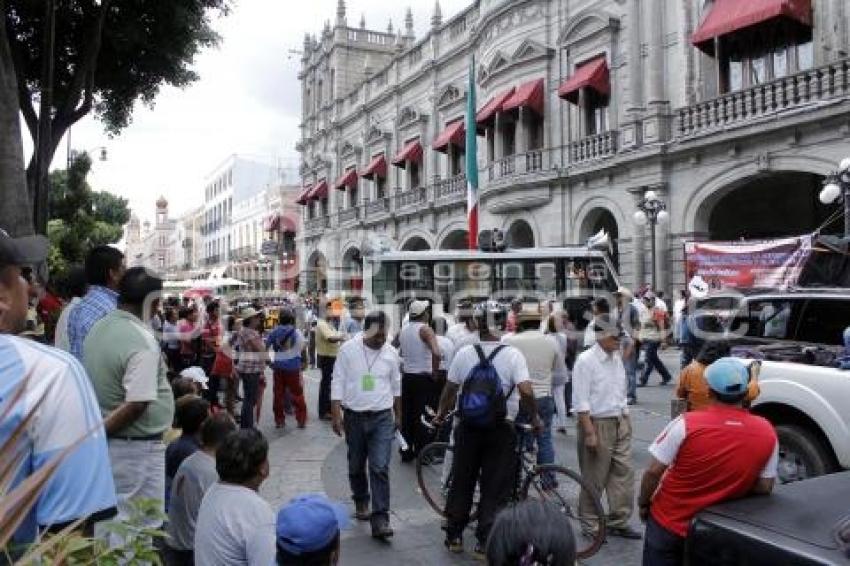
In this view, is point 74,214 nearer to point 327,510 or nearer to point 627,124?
point 627,124

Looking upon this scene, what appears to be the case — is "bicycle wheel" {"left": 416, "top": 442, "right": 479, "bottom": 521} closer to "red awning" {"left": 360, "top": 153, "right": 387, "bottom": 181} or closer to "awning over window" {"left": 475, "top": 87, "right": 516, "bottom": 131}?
"awning over window" {"left": 475, "top": 87, "right": 516, "bottom": 131}

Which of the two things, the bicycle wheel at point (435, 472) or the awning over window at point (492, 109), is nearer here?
the bicycle wheel at point (435, 472)

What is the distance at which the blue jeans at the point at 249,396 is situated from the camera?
31.5 ft

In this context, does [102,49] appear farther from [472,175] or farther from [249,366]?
[472,175]

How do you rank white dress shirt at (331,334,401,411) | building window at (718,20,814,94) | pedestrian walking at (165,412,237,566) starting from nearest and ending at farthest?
pedestrian walking at (165,412,237,566), white dress shirt at (331,334,401,411), building window at (718,20,814,94)

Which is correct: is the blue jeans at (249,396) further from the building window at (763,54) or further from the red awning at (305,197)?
the red awning at (305,197)

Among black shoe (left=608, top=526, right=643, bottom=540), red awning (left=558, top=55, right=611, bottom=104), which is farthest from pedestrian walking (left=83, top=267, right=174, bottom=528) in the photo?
red awning (left=558, top=55, right=611, bottom=104)

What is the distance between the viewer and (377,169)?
36.8m

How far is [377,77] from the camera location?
123 feet

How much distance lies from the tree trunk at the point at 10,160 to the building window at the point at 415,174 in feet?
84.3

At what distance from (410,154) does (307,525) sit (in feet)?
104

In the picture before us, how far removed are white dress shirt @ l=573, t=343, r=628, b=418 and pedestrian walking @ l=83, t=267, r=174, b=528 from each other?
3199mm

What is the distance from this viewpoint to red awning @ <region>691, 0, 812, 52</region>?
16531 millimetres

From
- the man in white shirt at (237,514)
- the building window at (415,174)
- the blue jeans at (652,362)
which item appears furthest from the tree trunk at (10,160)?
the building window at (415,174)
